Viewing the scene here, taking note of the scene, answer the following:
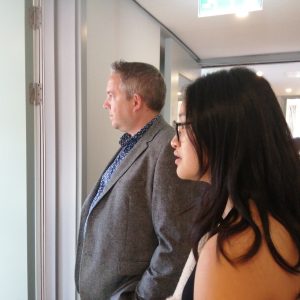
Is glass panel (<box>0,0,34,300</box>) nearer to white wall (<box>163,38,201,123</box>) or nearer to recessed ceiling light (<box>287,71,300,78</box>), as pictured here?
white wall (<box>163,38,201,123</box>)

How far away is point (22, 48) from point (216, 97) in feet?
4.14

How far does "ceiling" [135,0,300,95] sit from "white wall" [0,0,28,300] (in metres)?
1.04

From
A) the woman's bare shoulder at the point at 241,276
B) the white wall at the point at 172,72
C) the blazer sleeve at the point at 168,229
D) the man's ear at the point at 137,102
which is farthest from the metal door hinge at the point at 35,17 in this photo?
the white wall at the point at 172,72

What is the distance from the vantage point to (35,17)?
1636 mm

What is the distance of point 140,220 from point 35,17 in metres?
1.14

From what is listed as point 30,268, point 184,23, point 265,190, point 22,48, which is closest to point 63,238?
point 30,268

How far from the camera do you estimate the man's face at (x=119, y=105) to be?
49.3 inches

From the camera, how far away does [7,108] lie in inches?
65.3

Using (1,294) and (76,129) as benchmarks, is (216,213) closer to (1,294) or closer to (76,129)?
(76,129)

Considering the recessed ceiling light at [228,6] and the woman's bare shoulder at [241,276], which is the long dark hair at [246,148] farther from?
the recessed ceiling light at [228,6]

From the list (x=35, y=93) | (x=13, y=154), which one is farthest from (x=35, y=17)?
(x=13, y=154)

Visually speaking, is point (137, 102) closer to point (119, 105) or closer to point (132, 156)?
point (119, 105)

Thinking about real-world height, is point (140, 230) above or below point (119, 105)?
below

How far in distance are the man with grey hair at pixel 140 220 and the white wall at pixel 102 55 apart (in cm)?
57
